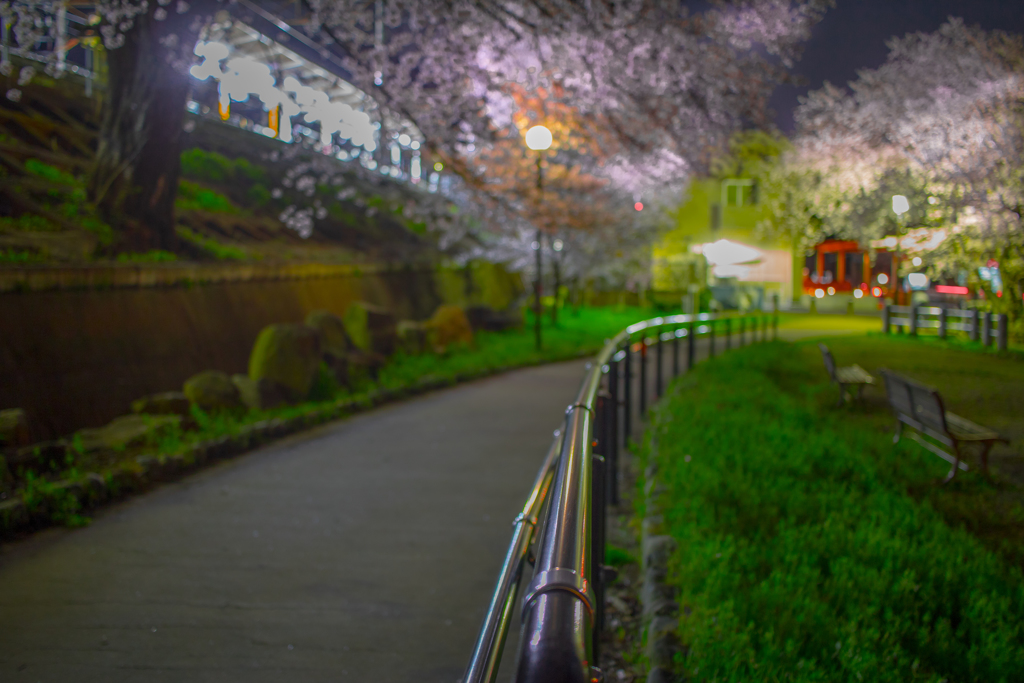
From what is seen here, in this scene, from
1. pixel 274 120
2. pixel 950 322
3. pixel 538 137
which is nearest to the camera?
pixel 950 322

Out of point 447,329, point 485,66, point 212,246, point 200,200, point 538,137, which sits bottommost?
point 447,329

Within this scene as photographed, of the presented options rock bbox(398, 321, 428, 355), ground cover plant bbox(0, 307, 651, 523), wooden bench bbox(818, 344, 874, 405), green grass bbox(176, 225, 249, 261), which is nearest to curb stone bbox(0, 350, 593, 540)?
ground cover plant bbox(0, 307, 651, 523)

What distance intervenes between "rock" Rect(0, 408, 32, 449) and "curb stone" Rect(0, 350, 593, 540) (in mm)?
652

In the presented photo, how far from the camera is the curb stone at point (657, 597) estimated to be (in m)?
2.51

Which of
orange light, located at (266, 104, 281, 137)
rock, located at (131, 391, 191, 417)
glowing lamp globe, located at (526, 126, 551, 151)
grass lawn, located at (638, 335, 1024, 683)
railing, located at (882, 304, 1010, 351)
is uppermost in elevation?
orange light, located at (266, 104, 281, 137)

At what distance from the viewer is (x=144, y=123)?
761 centimetres

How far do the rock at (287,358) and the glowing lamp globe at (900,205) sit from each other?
5.85m

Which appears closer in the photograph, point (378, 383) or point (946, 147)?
point (946, 147)

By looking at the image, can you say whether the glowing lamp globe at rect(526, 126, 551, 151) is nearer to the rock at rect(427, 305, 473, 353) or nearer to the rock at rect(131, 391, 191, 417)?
the rock at rect(427, 305, 473, 353)

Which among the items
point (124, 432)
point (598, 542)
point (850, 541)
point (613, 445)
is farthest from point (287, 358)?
point (850, 541)

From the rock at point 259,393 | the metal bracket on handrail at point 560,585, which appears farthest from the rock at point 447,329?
the metal bracket on handrail at point 560,585

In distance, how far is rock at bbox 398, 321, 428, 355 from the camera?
10.9 m

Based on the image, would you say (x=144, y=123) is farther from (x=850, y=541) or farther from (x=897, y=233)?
(x=850, y=541)

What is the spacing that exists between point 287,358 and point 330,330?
1402 mm
